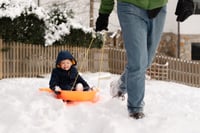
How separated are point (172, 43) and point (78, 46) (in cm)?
568

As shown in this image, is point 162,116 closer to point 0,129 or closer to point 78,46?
point 0,129

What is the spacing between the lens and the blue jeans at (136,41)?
3402mm

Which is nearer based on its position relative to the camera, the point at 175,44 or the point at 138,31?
the point at 138,31

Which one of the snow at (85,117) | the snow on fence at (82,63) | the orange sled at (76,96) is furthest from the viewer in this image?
the snow on fence at (82,63)

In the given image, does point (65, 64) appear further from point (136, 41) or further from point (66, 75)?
point (136, 41)

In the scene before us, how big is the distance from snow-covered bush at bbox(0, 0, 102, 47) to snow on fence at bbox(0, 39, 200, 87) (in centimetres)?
22

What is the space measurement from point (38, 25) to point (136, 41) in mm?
6730

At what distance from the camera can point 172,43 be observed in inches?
612

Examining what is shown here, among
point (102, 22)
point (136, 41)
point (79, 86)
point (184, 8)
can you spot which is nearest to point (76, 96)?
point (79, 86)

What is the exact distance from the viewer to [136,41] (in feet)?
11.1

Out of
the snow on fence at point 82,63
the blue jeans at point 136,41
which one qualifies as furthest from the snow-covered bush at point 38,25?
the blue jeans at point 136,41

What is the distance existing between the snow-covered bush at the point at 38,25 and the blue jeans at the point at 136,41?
20.5 ft

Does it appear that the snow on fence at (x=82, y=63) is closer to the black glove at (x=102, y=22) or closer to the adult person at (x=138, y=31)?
the black glove at (x=102, y=22)

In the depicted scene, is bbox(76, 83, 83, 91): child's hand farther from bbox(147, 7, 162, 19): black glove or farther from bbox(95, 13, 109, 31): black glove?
bbox(147, 7, 162, 19): black glove
